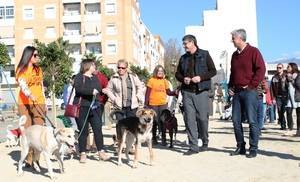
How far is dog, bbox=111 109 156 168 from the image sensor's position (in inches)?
349

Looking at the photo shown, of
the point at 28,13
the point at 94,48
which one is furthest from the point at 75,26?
the point at 28,13

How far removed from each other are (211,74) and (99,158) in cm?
264

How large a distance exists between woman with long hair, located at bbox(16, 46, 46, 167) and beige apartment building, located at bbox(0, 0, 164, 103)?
6626cm

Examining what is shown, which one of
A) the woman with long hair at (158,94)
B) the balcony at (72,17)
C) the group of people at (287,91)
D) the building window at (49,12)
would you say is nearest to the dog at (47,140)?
the woman with long hair at (158,94)

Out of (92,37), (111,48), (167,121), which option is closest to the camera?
(167,121)

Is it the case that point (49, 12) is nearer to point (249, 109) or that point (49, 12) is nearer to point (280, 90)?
point (280, 90)

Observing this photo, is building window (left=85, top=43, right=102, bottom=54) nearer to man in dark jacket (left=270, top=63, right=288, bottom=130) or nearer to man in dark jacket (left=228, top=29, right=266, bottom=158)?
man in dark jacket (left=270, top=63, right=288, bottom=130)

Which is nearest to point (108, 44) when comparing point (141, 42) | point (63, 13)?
point (63, 13)

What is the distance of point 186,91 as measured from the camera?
32.3ft

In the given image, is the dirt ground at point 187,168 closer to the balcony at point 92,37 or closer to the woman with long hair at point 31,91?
the woman with long hair at point 31,91

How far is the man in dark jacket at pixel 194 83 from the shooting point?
970 cm

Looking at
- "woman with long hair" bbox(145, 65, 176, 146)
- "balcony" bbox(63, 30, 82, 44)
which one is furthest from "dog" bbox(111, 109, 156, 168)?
"balcony" bbox(63, 30, 82, 44)

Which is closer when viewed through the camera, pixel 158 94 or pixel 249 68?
pixel 249 68

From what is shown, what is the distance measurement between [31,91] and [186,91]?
2.85m
